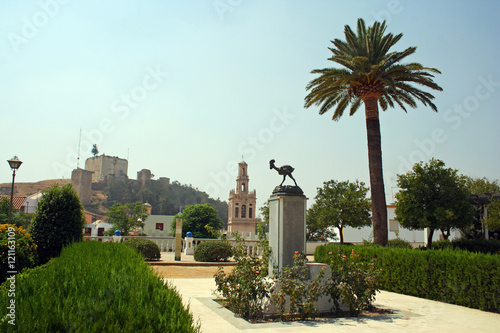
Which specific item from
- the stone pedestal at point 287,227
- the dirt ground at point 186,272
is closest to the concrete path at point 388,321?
the stone pedestal at point 287,227

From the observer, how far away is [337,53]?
16.9 metres

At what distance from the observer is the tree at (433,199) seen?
1777 cm

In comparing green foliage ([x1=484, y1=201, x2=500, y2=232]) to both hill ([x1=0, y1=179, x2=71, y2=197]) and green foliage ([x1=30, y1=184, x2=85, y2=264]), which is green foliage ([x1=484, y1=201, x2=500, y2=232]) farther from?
hill ([x1=0, y1=179, x2=71, y2=197])

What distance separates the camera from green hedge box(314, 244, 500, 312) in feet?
26.8

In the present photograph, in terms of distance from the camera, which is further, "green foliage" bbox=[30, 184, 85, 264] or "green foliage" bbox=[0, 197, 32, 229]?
"green foliage" bbox=[0, 197, 32, 229]

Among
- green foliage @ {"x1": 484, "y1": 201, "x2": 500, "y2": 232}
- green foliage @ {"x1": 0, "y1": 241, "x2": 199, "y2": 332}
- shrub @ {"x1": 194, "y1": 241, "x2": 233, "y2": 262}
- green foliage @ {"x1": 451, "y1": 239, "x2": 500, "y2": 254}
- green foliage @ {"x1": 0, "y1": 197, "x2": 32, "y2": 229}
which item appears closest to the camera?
green foliage @ {"x1": 0, "y1": 241, "x2": 199, "y2": 332}

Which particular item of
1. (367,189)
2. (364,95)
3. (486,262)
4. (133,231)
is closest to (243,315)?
(486,262)

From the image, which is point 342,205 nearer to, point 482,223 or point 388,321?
point 482,223

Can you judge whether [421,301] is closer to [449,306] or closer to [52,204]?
[449,306]

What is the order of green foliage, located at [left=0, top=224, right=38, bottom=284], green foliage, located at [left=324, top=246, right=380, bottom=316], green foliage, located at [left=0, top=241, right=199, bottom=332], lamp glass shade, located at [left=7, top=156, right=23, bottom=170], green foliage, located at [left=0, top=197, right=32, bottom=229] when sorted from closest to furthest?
green foliage, located at [left=0, top=241, right=199, bottom=332]
green foliage, located at [left=324, top=246, right=380, bottom=316]
green foliage, located at [left=0, top=224, right=38, bottom=284]
lamp glass shade, located at [left=7, top=156, right=23, bottom=170]
green foliage, located at [left=0, top=197, right=32, bottom=229]

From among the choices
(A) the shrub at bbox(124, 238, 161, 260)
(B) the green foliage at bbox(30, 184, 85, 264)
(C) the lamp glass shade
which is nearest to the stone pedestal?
(B) the green foliage at bbox(30, 184, 85, 264)

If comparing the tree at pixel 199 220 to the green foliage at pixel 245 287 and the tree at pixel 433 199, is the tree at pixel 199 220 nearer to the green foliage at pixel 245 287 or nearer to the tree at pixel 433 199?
the tree at pixel 433 199

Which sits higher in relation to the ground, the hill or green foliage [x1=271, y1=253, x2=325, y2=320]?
the hill

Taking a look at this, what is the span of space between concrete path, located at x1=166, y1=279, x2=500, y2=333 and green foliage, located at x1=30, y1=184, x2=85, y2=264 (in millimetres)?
5701
